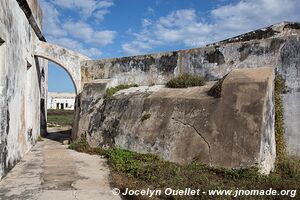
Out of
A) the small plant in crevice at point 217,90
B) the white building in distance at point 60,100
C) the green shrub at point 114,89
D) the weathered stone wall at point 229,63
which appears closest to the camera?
the small plant in crevice at point 217,90

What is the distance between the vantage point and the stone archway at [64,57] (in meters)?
11.5

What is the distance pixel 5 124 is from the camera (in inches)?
256

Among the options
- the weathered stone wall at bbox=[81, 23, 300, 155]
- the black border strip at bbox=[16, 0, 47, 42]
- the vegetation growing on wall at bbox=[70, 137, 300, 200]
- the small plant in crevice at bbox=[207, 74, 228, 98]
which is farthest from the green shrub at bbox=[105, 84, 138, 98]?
the small plant in crevice at bbox=[207, 74, 228, 98]

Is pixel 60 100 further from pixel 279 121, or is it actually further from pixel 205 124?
pixel 279 121

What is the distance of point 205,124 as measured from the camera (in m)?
7.18

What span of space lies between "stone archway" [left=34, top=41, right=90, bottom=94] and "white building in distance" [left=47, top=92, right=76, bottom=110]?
4283 centimetres

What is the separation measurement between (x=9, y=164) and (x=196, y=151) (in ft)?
13.1

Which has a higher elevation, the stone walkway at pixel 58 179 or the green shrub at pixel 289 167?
the green shrub at pixel 289 167

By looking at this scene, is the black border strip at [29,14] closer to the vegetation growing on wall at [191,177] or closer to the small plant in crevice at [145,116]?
A: the small plant in crevice at [145,116]

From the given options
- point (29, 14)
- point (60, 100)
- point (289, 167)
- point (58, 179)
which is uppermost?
point (29, 14)

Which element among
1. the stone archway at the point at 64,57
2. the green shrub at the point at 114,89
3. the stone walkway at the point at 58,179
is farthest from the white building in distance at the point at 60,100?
the stone walkway at the point at 58,179

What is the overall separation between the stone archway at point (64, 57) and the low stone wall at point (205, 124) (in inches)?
135

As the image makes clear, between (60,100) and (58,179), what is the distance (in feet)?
163

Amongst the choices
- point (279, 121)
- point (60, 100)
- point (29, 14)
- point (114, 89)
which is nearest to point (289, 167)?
point (279, 121)
